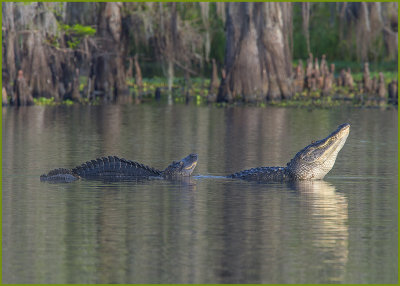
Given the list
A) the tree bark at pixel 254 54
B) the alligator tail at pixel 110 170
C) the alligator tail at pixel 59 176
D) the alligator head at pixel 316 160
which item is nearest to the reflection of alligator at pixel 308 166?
the alligator head at pixel 316 160

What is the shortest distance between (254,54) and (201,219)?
28.3 m

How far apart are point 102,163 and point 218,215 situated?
14.8 feet

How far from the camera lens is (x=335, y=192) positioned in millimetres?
16094

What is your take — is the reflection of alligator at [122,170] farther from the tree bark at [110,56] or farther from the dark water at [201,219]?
the tree bark at [110,56]

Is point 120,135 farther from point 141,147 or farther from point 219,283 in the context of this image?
point 219,283

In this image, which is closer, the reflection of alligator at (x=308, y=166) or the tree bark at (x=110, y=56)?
the reflection of alligator at (x=308, y=166)

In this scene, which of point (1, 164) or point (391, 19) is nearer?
point (1, 164)

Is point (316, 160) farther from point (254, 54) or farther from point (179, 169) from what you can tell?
point (254, 54)

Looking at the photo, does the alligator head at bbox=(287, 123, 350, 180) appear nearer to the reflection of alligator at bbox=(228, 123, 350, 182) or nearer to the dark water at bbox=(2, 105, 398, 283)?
the reflection of alligator at bbox=(228, 123, 350, 182)

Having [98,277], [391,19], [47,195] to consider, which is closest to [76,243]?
[98,277]

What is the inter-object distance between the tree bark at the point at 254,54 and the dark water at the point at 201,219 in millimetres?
15709

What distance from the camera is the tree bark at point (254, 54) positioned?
4119cm

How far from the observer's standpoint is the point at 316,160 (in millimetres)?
17469

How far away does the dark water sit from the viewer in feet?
34.0
